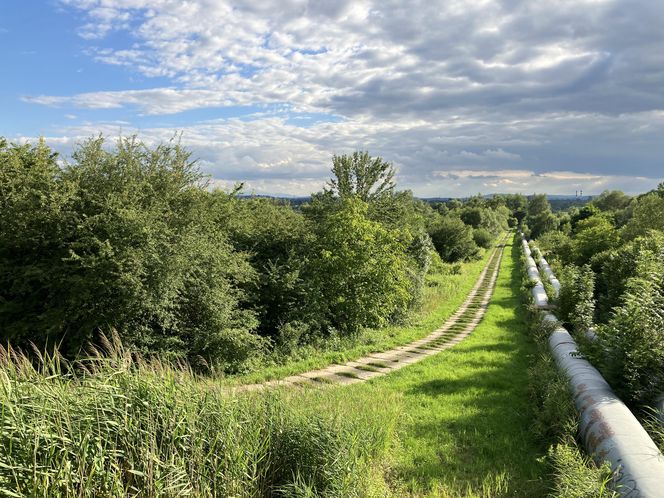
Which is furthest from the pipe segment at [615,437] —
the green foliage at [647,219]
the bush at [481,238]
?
the bush at [481,238]

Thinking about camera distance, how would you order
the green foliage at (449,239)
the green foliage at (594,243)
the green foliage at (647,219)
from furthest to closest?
the green foliage at (449,239)
the green foliage at (594,243)
the green foliage at (647,219)

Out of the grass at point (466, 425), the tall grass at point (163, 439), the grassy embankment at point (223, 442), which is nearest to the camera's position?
the tall grass at point (163, 439)

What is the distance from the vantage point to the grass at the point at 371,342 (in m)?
10.9

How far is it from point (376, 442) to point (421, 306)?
15.7m

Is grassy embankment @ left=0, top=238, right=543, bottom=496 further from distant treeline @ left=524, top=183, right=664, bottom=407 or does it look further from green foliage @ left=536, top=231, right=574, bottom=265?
green foliage @ left=536, top=231, right=574, bottom=265

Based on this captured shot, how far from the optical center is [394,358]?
41.9 ft

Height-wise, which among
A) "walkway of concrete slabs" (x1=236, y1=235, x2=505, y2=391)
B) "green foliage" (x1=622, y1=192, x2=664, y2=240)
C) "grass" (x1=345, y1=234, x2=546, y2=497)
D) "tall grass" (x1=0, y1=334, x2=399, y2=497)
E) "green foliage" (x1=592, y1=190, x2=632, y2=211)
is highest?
"green foliage" (x1=592, y1=190, x2=632, y2=211)

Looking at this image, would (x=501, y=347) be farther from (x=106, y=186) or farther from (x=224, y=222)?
(x=106, y=186)

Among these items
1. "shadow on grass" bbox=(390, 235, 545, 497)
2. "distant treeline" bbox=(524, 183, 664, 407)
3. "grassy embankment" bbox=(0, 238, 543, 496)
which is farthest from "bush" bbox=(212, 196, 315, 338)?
"distant treeline" bbox=(524, 183, 664, 407)

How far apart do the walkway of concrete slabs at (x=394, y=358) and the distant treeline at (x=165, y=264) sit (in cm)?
213

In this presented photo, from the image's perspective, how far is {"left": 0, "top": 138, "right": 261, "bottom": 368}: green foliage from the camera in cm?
1148

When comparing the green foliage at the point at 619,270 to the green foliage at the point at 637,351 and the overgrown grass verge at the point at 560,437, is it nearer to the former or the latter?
the overgrown grass verge at the point at 560,437

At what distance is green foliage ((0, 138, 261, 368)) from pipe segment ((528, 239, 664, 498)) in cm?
890

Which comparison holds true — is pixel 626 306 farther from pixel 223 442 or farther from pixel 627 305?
pixel 223 442
